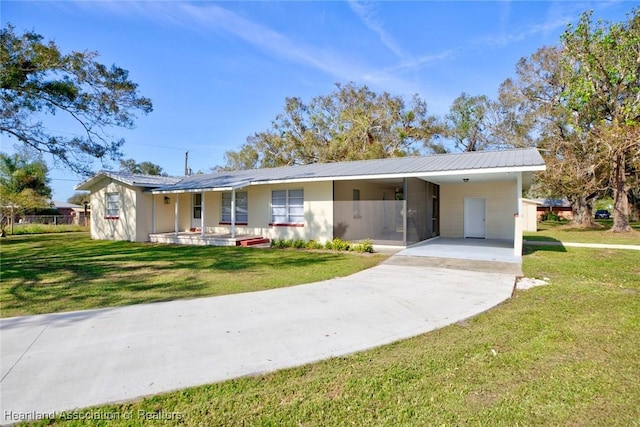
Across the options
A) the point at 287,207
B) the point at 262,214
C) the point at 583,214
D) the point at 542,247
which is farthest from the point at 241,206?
the point at 583,214

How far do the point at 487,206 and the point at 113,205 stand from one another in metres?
17.7

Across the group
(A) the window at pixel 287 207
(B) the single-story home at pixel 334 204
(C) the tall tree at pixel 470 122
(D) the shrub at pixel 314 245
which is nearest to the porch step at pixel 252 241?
(B) the single-story home at pixel 334 204

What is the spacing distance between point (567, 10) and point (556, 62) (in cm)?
610

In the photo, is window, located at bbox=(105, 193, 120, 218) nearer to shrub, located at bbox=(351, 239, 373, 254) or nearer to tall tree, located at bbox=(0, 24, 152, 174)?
tall tree, located at bbox=(0, 24, 152, 174)

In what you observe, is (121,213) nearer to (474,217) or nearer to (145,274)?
(145,274)

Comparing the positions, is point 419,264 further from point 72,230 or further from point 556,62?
point 72,230

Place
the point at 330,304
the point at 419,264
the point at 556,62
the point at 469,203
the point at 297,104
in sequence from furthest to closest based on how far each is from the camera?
the point at 297,104 < the point at 556,62 < the point at 469,203 < the point at 419,264 < the point at 330,304

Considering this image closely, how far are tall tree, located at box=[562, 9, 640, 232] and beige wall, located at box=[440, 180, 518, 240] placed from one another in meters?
7.78

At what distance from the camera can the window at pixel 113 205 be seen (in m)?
17.2

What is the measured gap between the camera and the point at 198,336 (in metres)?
4.15

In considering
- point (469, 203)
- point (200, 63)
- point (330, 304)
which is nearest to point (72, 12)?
point (200, 63)

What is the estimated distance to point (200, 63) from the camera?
16.6 meters

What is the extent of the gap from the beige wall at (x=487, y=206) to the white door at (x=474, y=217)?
0.54 feet

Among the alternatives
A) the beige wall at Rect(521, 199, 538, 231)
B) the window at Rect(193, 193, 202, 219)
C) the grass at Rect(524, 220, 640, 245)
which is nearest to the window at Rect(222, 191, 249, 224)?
the window at Rect(193, 193, 202, 219)
